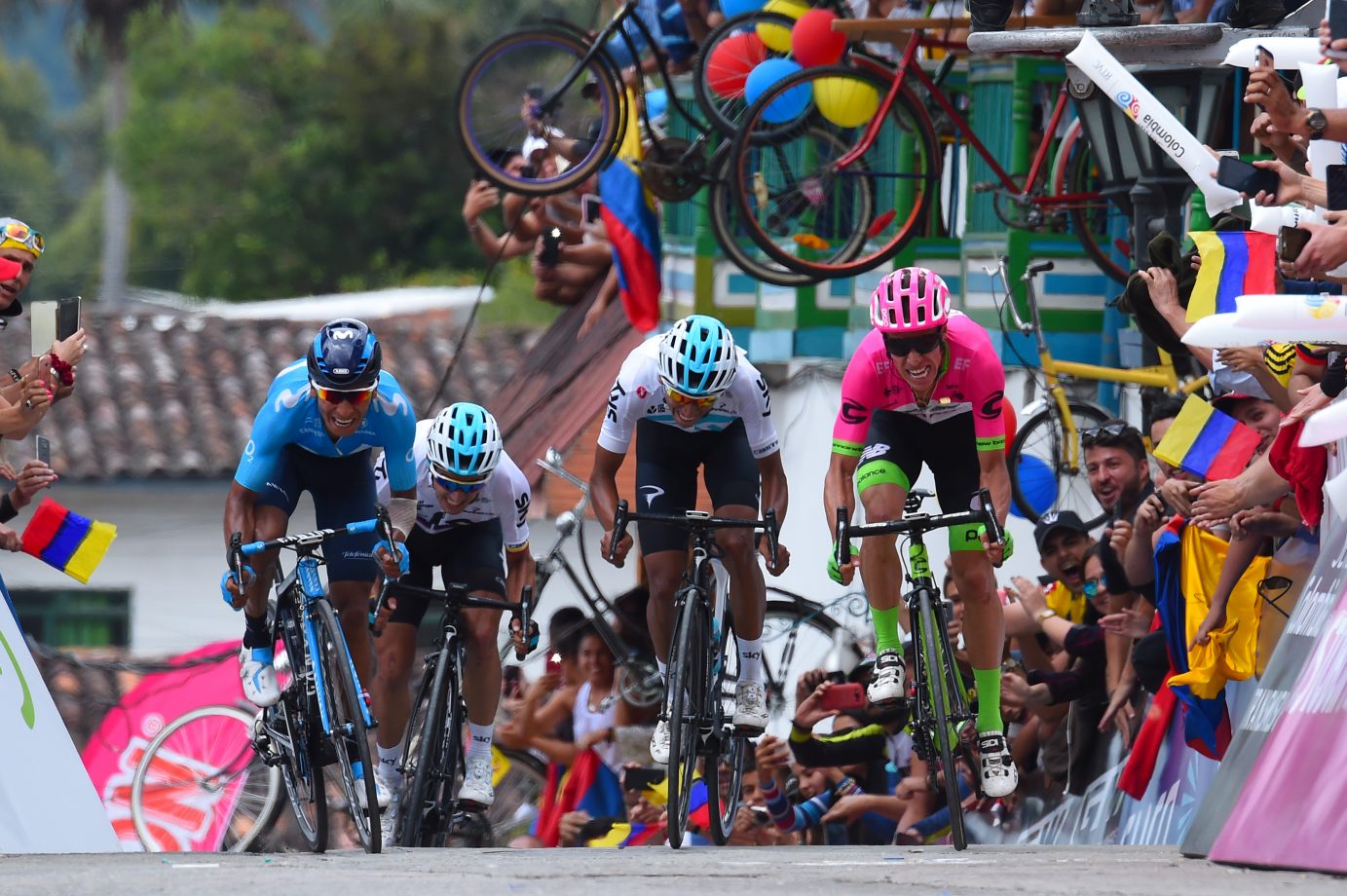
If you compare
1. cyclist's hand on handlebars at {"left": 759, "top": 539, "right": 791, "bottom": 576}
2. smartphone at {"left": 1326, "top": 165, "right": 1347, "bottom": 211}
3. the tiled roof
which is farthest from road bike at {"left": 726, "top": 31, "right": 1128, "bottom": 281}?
the tiled roof

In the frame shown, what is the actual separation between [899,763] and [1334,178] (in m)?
5.33

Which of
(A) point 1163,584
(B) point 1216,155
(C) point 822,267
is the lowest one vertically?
(A) point 1163,584

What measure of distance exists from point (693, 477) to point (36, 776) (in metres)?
3.08

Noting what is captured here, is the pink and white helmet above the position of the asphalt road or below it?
above

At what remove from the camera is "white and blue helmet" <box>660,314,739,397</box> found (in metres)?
9.83

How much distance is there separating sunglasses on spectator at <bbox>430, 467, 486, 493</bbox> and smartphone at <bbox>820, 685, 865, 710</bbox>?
246 centimetres

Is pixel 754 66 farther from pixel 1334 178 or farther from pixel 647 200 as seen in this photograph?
pixel 1334 178

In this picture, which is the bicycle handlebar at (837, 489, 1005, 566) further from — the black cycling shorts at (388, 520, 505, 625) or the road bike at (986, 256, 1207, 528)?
the road bike at (986, 256, 1207, 528)

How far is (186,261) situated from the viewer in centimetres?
6284

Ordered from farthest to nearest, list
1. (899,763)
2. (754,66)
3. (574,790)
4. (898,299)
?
(754,66) → (574,790) → (899,763) → (898,299)

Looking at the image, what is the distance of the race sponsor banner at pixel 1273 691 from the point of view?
7484 millimetres

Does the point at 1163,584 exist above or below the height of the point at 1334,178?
below

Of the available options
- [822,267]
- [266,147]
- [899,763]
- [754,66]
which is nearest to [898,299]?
[899,763]

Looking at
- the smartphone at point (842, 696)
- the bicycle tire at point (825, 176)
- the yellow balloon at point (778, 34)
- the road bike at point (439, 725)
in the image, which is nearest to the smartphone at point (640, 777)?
the smartphone at point (842, 696)
